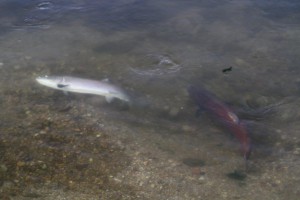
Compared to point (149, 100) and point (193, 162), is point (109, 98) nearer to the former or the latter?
point (149, 100)

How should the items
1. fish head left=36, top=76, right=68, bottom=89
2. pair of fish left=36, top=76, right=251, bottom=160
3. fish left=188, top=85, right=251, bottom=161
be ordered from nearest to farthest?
fish left=188, top=85, right=251, bottom=161 < pair of fish left=36, top=76, right=251, bottom=160 < fish head left=36, top=76, right=68, bottom=89

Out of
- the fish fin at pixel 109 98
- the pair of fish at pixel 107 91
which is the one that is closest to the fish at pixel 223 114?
the pair of fish at pixel 107 91

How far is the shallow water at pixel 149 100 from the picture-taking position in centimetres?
575

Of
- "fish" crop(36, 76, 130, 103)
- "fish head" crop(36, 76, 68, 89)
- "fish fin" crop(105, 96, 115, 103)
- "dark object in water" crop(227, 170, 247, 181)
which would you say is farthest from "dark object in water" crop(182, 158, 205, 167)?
"fish head" crop(36, 76, 68, 89)

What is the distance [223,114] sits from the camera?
7.00 m

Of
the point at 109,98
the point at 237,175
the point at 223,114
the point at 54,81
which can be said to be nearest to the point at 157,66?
the point at 109,98

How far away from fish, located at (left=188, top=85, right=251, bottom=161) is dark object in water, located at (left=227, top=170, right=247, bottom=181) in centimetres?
36

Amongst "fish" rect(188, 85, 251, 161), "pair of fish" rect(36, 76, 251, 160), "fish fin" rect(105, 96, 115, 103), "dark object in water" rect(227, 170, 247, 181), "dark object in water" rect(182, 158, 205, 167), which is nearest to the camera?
"dark object in water" rect(227, 170, 247, 181)

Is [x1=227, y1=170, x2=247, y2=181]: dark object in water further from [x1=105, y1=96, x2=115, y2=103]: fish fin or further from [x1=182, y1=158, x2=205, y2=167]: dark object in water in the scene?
[x1=105, y1=96, x2=115, y2=103]: fish fin

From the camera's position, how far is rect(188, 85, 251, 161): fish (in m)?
6.57

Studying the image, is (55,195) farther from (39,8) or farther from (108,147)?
(39,8)

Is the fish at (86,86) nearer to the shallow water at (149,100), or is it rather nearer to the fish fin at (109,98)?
the fish fin at (109,98)

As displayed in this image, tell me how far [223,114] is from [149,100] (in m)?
1.63

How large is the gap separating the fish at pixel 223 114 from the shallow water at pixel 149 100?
14 centimetres
